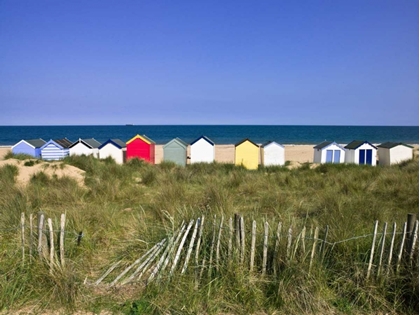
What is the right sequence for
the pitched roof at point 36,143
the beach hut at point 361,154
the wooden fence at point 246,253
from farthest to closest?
the beach hut at point 361,154, the pitched roof at point 36,143, the wooden fence at point 246,253

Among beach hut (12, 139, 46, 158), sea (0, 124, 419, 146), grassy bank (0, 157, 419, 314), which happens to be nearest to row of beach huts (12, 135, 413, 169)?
beach hut (12, 139, 46, 158)

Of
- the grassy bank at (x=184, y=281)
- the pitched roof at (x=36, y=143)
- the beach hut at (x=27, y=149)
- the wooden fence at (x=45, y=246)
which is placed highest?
the pitched roof at (x=36, y=143)

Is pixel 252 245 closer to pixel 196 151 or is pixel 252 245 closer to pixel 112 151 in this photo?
pixel 196 151

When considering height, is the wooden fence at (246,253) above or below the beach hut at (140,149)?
below

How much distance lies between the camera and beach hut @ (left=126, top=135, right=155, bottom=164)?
60.1 feet

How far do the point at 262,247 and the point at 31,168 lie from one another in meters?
11.5

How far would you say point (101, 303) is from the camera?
4227 millimetres

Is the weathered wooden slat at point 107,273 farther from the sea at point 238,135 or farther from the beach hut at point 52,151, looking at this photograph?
the sea at point 238,135

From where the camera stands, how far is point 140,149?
1841cm

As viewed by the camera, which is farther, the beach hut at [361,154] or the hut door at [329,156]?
the hut door at [329,156]

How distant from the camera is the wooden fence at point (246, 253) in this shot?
14.8ft

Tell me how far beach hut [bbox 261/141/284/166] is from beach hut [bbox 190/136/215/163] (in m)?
2.67

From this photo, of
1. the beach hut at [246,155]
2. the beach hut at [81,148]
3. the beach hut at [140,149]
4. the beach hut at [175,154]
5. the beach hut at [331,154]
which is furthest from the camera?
the beach hut at [331,154]

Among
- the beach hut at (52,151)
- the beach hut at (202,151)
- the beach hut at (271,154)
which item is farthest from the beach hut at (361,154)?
the beach hut at (52,151)
